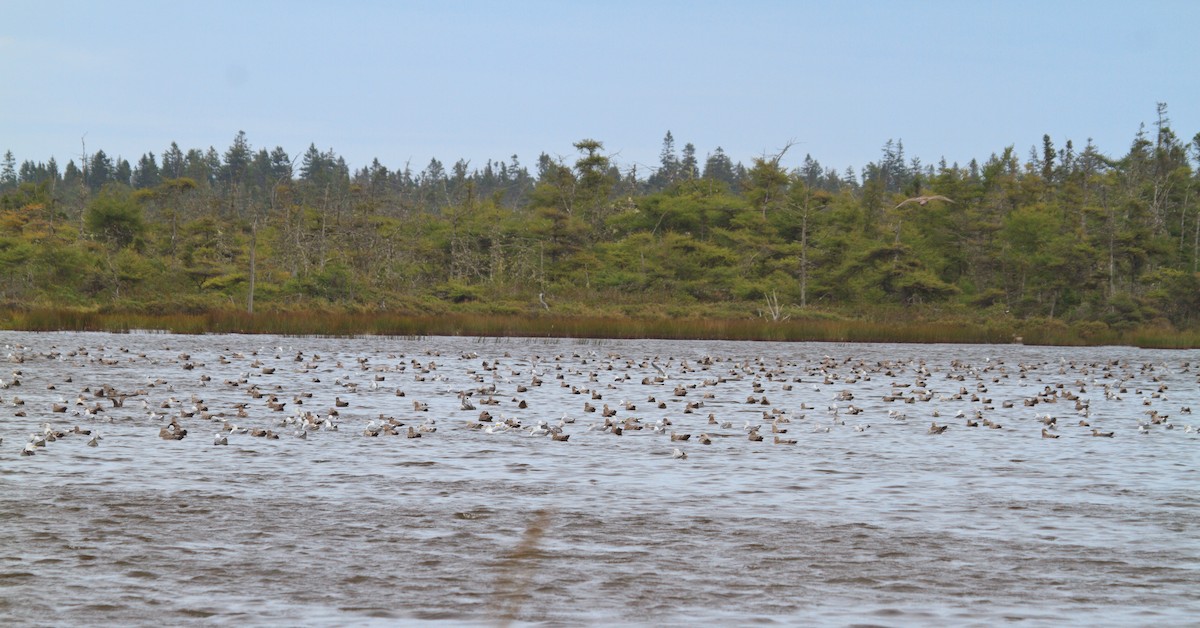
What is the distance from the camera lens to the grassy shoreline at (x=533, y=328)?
3981 centimetres

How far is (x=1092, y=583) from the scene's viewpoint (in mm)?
7273

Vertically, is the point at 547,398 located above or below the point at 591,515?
above

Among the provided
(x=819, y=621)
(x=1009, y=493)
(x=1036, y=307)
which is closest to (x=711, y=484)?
(x=1009, y=493)

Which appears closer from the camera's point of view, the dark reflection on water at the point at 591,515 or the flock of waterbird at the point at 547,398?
the dark reflection on water at the point at 591,515

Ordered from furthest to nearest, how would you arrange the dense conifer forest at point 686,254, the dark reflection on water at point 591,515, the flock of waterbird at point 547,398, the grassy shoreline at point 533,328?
the dense conifer forest at point 686,254 → the grassy shoreline at point 533,328 → the flock of waterbird at point 547,398 → the dark reflection on water at point 591,515

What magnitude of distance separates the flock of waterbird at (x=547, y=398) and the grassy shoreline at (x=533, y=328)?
10434mm

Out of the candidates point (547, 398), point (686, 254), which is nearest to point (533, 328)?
point (547, 398)

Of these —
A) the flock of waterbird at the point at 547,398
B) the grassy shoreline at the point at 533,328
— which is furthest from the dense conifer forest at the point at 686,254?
the flock of waterbird at the point at 547,398

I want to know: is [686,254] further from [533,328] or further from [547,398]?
[547,398]

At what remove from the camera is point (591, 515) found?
9.22 metres

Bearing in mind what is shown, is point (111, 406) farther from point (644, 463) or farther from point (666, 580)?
point (666, 580)

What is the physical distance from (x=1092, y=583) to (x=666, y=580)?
111 inches

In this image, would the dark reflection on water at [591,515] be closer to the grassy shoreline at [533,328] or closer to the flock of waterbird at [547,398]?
the flock of waterbird at [547,398]

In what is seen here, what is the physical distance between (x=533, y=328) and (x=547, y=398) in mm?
22122
